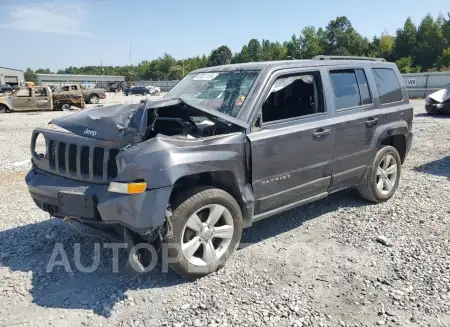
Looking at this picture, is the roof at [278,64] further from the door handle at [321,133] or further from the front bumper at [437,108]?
the front bumper at [437,108]

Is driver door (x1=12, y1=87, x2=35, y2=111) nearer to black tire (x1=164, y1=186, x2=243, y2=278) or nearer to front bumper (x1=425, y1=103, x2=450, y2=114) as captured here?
front bumper (x1=425, y1=103, x2=450, y2=114)

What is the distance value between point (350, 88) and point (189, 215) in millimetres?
2750

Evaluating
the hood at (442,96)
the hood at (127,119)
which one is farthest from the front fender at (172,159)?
the hood at (442,96)

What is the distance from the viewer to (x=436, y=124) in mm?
12836

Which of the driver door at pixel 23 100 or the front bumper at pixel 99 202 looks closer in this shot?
the front bumper at pixel 99 202

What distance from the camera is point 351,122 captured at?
457 cm

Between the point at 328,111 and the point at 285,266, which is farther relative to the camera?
the point at 328,111

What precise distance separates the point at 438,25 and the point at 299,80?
83430 millimetres

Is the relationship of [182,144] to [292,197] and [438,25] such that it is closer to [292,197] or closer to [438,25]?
[292,197]

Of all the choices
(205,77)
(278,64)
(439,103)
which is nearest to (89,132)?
(205,77)

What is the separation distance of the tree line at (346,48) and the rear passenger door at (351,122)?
51.2m

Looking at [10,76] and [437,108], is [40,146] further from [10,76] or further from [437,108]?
[10,76]

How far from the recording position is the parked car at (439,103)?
15086 mm

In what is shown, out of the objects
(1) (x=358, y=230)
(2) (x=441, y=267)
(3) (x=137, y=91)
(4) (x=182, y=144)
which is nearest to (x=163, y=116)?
(4) (x=182, y=144)
